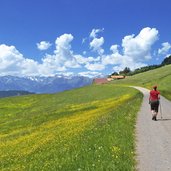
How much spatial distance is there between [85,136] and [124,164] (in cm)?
847

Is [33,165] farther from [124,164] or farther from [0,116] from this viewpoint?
[0,116]

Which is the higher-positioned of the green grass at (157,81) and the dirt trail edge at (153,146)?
the green grass at (157,81)

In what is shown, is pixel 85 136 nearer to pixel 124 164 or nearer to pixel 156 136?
pixel 156 136

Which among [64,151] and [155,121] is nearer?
[64,151]

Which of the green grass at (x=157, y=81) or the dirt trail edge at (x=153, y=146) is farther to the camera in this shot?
the green grass at (x=157, y=81)

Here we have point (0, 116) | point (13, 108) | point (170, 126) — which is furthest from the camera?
point (13, 108)

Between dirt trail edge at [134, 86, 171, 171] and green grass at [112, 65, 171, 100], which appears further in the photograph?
green grass at [112, 65, 171, 100]

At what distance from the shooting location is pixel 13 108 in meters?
102

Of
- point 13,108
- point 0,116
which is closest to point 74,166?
point 0,116

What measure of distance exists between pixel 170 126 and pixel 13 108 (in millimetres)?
77509

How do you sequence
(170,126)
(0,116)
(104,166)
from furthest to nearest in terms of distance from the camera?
1. (0,116)
2. (170,126)
3. (104,166)

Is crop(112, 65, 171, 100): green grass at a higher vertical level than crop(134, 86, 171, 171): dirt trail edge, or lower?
higher

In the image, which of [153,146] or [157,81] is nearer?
[153,146]

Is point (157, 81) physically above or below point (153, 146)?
above
